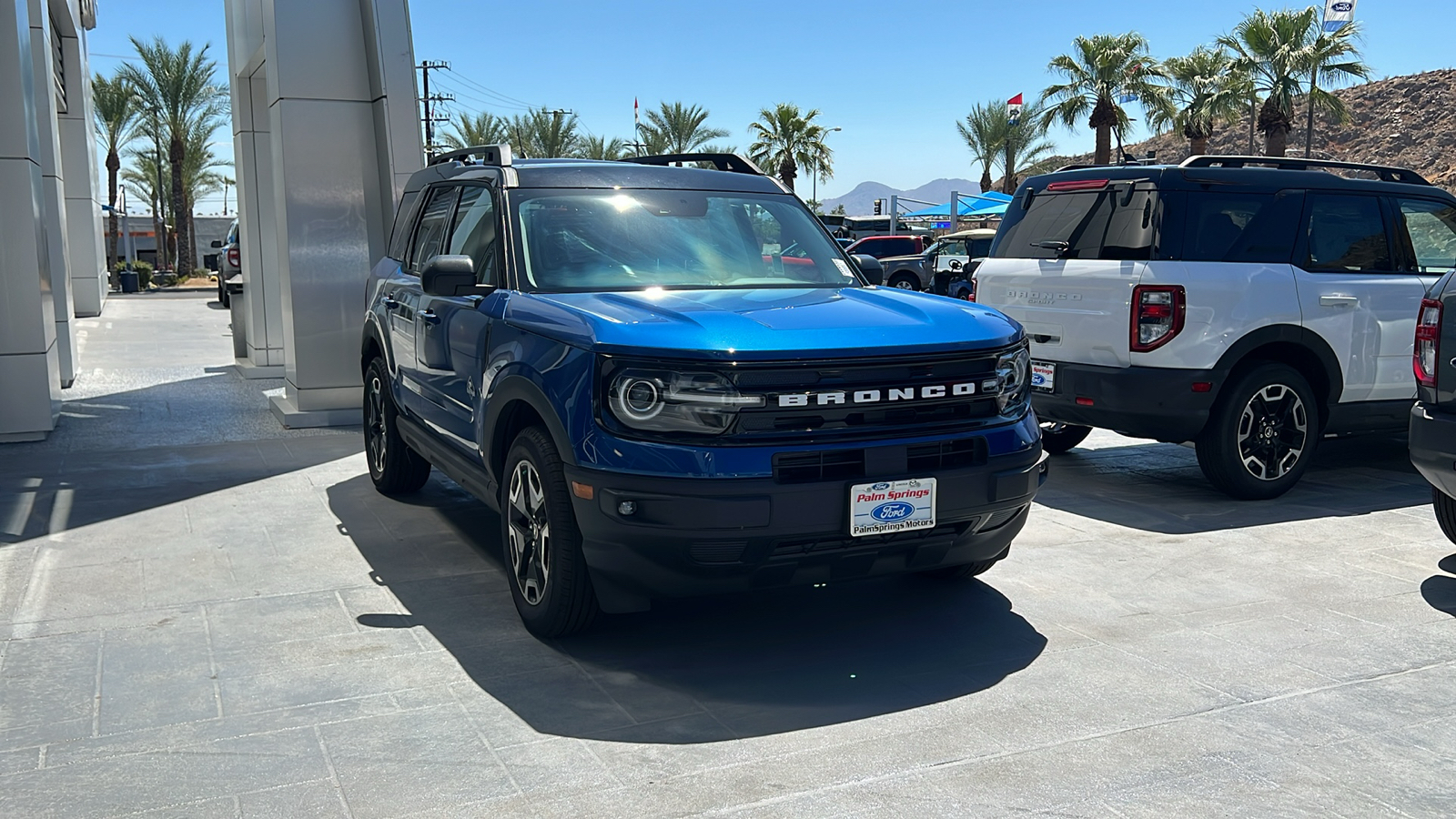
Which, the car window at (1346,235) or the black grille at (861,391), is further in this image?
the car window at (1346,235)

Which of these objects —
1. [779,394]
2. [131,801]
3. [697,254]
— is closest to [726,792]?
[779,394]

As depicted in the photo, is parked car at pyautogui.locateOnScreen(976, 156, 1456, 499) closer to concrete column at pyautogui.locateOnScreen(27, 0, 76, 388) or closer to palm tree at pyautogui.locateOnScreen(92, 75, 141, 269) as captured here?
concrete column at pyautogui.locateOnScreen(27, 0, 76, 388)

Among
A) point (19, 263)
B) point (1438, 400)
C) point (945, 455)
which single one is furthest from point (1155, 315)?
point (19, 263)

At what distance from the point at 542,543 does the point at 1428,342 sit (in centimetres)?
407

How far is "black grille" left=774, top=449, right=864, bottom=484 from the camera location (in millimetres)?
4148

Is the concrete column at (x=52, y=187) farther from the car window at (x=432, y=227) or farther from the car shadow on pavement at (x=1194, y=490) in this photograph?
the car shadow on pavement at (x=1194, y=490)

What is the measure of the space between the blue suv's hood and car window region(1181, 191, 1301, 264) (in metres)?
2.80

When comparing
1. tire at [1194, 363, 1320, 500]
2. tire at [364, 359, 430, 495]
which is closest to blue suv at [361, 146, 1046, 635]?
tire at [364, 359, 430, 495]

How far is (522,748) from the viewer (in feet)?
12.3

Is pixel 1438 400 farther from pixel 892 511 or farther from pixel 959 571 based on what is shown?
pixel 892 511

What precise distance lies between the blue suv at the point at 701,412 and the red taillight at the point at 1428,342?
2.10 m

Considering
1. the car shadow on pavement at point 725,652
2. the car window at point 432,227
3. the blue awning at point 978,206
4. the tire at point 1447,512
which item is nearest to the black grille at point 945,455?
the car shadow on pavement at point 725,652

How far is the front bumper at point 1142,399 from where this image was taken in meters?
6.97

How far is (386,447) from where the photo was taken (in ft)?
23.7
